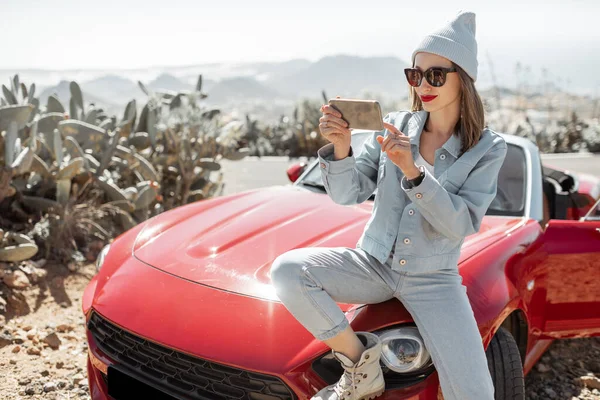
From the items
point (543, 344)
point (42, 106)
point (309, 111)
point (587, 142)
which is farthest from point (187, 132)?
point (587, 142)

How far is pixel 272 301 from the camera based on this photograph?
7.74 ft

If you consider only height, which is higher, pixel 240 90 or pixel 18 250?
pixel 18 250

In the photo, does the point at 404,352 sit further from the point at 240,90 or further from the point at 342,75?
the point at 342,75

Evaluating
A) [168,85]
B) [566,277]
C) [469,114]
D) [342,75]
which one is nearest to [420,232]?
[469,114]

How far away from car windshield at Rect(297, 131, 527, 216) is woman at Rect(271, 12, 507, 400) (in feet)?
3.81

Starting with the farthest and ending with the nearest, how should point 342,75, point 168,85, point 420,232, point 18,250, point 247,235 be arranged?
point 342,75 → point 168,85 → point 18,250 → point 247,235 → point 420,232

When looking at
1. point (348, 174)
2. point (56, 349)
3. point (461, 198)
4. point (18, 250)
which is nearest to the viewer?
point (461, 198)

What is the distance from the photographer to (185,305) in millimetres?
2389

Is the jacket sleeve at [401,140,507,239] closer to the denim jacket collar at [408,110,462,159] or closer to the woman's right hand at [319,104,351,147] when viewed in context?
the denim jacket collar at [408,110,462,159]

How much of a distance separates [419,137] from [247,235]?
0.99 meters

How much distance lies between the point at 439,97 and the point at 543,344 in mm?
1715

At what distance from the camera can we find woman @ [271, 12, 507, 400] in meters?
2.04

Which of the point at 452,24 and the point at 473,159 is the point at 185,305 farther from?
the point at 452,24

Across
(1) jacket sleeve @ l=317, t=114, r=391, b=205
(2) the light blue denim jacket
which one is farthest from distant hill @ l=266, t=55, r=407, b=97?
(2) the light blue denim jacket
